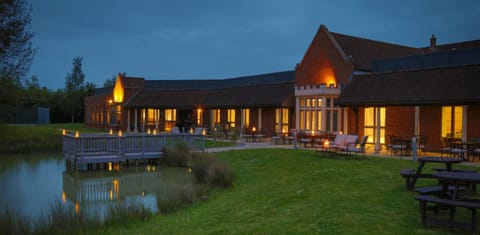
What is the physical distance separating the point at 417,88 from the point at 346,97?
355cm

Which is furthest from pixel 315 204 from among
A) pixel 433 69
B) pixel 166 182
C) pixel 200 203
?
pixel 433 69

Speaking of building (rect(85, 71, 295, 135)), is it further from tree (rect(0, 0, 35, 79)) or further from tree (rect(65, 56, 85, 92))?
tree (rect(65, 56, 85, 92))

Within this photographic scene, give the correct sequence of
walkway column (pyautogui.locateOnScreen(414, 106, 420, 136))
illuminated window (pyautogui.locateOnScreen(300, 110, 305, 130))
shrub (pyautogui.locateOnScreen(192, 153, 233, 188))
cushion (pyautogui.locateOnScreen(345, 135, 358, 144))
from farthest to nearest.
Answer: illuminated window (pyautogui.locateOnScreen(300, 110, 305, 130)) → walkway column (pyautogui.locateOnScreen(414, 106, 420, 136)) → cushion (pyautogui.locateOnScreen(345, 135, 358, 144)) → shrub (pyautogui.locateOnScreen(192, 153, 233, 188))

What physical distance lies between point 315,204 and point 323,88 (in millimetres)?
14274

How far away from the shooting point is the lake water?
11.5 metres

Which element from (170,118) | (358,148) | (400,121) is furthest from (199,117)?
(358,148)

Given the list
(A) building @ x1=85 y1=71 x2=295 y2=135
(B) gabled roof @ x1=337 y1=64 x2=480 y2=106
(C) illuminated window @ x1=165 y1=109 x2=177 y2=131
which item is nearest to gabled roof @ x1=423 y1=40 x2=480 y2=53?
(A) building @ x1=85 y1=71 x2=295 y2=135

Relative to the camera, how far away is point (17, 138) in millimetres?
26438

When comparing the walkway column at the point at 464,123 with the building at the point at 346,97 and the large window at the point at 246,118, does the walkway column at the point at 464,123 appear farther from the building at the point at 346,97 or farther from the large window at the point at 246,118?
the large window at the point at 246,118

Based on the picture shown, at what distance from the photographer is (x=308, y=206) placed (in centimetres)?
860

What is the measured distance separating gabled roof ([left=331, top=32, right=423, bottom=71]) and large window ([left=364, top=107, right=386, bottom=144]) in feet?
8.78

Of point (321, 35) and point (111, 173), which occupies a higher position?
point (321, 35)

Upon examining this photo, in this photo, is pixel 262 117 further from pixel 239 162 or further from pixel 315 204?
pixel 315 204

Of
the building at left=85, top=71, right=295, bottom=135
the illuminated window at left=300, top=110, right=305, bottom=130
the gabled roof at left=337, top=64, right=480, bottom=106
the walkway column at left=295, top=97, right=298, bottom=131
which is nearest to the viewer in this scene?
the gabled roof at left=337, top=64, right=480, bottom=106
